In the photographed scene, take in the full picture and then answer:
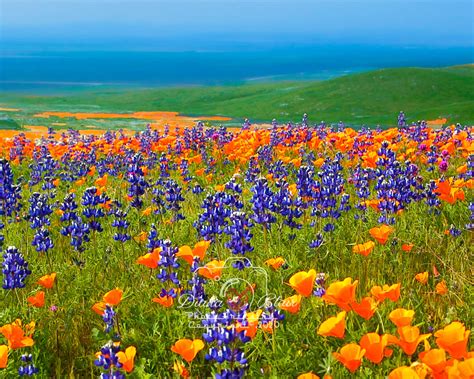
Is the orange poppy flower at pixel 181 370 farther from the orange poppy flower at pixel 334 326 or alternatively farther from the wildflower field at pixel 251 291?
the orange poppy flower at pixel 334 326

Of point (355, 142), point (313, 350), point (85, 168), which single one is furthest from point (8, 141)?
point (313, 350)

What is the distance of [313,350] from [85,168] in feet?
24.3

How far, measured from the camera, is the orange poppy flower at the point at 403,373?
7.09 ft

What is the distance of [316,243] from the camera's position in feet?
15.8

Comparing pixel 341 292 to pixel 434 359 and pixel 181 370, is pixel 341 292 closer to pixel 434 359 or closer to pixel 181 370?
pixel 434 359

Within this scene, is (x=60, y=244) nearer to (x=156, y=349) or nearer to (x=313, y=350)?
(x=156, y=349)

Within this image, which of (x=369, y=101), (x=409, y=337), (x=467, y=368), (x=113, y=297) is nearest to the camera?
(x=467, y=368)

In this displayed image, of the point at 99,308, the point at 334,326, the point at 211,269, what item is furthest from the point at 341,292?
the point at 99,308

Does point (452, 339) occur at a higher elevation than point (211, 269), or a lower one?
higher

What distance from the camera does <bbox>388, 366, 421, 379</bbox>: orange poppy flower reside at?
2.16m

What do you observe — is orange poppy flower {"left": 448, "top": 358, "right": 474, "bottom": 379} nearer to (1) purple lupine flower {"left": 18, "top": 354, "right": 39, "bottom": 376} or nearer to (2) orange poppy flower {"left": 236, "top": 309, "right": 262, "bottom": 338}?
(2) orange poppy flower {"left": 236, "top": 309, "right": 262, "bottom": 338}

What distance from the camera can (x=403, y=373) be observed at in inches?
86.0

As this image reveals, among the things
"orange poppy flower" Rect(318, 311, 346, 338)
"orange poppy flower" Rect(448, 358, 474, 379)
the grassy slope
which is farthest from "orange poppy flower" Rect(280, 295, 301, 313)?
the grassy slope

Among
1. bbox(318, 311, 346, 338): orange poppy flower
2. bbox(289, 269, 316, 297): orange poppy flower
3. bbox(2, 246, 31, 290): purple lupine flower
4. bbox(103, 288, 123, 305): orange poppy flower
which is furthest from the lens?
bbox(2, 246, 31, 290): purple lupine flower
